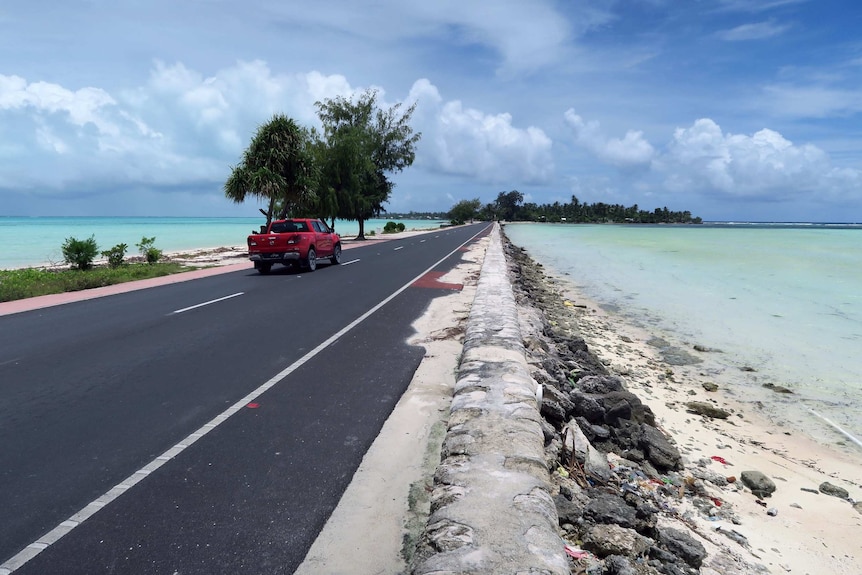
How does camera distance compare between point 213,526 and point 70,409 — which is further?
point 70,409

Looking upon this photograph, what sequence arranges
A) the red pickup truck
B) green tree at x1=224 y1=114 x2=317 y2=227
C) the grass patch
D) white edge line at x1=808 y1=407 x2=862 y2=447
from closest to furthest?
white edge line at x1=808 y1=407 x2=862 y2=447, the grass patch, the red pickup truck, green tree at x1=224 y1=114 x2=317 y2=227

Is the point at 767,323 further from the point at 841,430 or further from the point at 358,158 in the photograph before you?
the point at 358,158

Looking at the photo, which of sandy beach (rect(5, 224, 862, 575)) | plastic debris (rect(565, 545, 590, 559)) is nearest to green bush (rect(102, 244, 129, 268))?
sandy beach (rect(5, 224, 862, 575))

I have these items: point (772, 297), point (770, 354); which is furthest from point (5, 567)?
point (772, 297)

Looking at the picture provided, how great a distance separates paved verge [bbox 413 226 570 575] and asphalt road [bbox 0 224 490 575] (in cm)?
85

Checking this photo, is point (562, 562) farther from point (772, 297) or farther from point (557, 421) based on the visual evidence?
point (772, 297)

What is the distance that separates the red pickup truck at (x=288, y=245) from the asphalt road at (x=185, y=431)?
8.02m

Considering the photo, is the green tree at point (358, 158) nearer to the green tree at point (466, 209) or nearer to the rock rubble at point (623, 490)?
the rock rubble at point (623, 490)

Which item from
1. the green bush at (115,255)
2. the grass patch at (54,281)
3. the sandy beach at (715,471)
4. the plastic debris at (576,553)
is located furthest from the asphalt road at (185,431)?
the green bush at (115,255)

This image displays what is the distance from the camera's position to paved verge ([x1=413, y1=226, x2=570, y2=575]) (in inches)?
107

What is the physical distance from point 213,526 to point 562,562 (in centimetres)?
220

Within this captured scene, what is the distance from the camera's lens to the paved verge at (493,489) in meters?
2.72

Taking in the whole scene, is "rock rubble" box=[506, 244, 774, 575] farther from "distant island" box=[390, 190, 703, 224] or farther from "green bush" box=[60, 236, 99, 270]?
"distant island" box=[390, 190, 703, 224]

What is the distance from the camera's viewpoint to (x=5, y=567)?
3.00m
